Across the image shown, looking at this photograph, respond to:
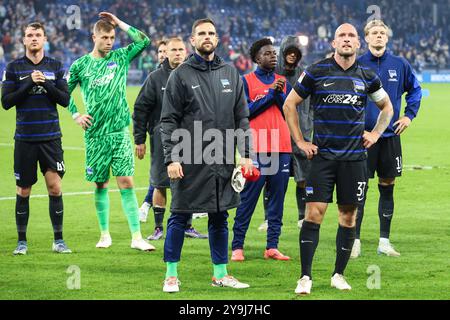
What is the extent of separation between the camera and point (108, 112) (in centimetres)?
1098

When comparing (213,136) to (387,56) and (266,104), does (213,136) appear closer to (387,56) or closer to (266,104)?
(266,104)

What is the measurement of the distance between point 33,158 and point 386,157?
12.7 feet

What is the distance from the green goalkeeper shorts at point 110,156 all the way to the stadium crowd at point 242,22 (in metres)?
34.9

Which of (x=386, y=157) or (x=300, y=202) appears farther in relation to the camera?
(x=300, y=202)

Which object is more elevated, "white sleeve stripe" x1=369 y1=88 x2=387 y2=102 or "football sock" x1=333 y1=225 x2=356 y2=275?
"white sleeve stripe" x1=369 y1=88 x2=387 y2=102

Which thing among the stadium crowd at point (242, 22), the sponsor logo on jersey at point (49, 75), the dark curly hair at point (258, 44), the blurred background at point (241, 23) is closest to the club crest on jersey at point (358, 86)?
the dark curly hair at point (258, 44)

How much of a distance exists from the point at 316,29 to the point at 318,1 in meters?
4.21

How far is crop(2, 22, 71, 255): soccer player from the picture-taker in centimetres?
1062

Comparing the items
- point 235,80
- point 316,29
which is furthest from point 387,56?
point 316,29

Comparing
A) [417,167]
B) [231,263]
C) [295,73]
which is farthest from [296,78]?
[417,167]

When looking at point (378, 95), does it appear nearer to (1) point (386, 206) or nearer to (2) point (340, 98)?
(2) point (340, 98)

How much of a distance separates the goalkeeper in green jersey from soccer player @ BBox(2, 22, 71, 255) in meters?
0.31

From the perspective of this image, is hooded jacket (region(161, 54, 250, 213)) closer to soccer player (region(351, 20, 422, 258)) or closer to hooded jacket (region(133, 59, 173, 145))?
soccer player (region(351, 20, 422, 258))

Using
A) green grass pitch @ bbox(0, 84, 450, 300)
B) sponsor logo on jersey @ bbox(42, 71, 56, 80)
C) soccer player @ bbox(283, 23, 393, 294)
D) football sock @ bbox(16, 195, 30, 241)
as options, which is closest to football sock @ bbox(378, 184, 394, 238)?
green grass pitch @ bbox(0, 84, 450, 300)
